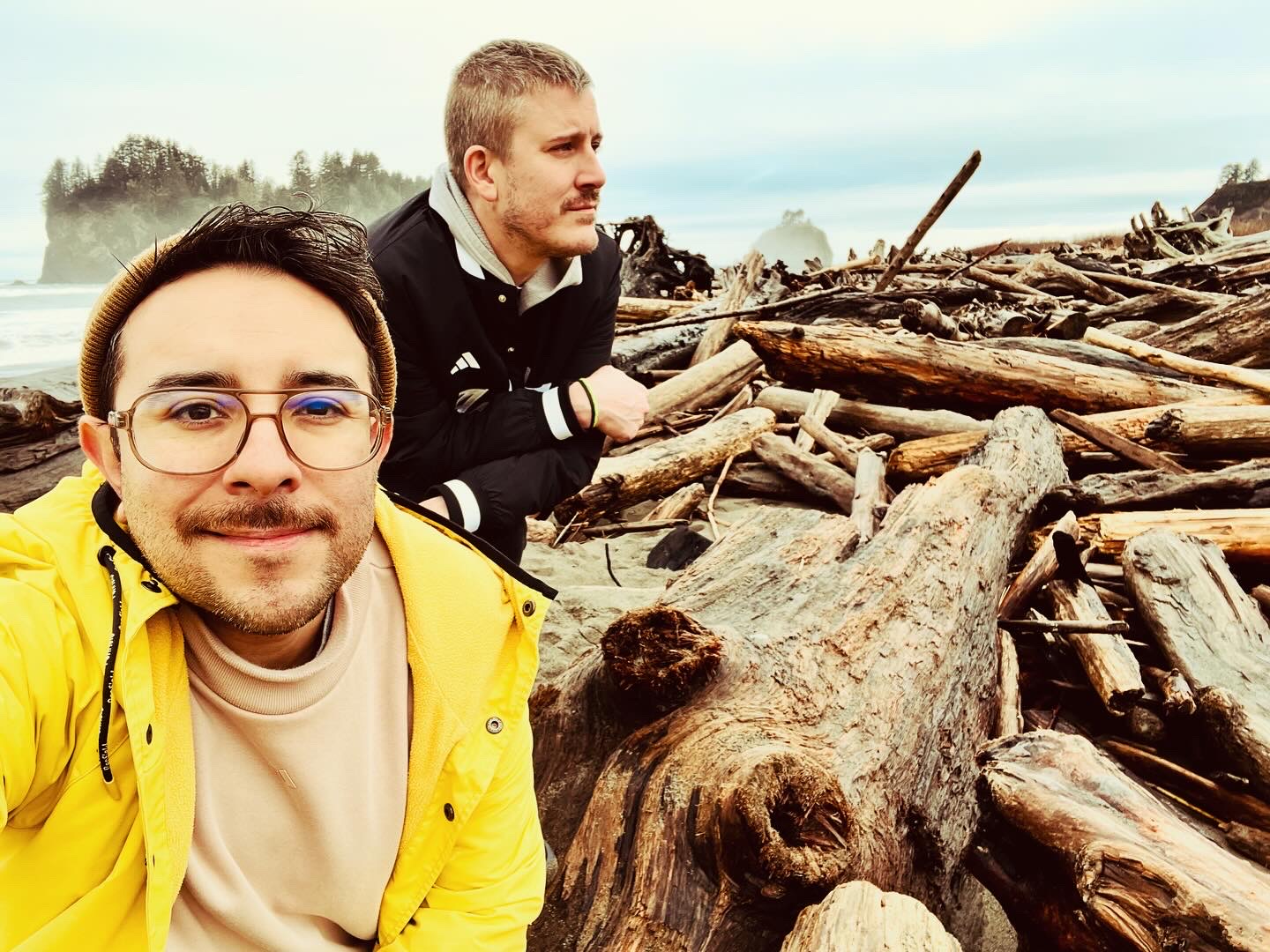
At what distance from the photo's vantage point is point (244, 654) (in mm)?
1716

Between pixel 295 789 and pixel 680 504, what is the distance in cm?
470

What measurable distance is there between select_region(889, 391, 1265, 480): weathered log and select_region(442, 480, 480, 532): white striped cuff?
3.94 meters

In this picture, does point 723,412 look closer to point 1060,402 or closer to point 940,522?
point 1060,402

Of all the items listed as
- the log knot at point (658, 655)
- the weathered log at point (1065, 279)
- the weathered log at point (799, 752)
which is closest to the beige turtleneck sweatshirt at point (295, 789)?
the weathered log at point (799, 752)

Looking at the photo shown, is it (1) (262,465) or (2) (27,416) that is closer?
(1) (262,465)

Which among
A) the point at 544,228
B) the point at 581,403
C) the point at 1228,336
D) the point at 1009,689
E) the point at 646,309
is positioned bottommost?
the point at 1009,689

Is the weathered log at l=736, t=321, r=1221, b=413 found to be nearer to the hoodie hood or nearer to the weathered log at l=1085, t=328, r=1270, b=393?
the weathered log at l=1085, t=328, r=1270, b=393

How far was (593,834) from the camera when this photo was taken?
2.47 m

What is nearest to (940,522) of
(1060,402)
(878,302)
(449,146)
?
(449,146)

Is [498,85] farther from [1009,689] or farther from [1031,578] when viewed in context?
[1031,578]

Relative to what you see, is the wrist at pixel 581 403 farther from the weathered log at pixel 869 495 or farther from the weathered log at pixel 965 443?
the weathered log at pixel 965 443

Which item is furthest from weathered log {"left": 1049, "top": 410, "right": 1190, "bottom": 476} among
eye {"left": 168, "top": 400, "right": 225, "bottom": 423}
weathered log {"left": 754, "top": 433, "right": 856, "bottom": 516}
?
eye {"left": 168, "top": 400, "right": 225, "bottom": 423}

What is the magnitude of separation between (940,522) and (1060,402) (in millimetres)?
3255

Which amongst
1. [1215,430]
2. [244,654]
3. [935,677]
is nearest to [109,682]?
[244,654]
